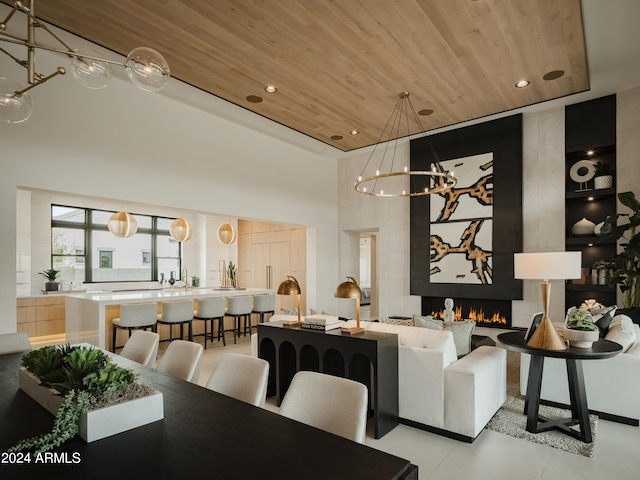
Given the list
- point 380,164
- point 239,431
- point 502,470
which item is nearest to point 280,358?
point 502,470

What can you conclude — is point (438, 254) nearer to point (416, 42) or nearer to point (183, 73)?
point (416, 42)

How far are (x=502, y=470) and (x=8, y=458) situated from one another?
2640mm

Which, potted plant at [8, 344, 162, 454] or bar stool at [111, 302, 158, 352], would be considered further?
bar stool at [111, 302, 158, 352]

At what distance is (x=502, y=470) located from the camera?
2.52 m

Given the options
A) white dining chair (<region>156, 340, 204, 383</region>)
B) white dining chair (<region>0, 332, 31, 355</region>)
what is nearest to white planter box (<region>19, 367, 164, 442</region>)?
white dining chair (<region>156, 340, 204, 383</region>)

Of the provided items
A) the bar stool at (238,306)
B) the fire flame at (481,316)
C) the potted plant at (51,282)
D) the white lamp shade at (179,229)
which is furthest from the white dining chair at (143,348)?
the potted plant at (51,282)

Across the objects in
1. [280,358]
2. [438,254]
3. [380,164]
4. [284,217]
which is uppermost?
[380,164]

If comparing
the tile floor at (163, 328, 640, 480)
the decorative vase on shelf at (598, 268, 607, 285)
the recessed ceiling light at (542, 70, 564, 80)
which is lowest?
the tile floor at (163, 328, 640, 480)

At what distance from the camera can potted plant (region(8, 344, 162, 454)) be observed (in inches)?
51.3

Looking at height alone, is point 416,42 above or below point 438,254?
above

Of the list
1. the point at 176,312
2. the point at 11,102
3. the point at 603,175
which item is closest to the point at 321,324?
the point at 11,102

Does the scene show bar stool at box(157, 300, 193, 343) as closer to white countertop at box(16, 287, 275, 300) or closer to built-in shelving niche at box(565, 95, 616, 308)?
white countertop at box(16, 287, 275, 300)

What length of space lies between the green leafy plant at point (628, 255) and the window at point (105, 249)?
927cm

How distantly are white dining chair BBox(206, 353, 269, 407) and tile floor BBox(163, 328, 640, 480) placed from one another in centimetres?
130
